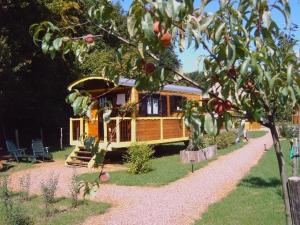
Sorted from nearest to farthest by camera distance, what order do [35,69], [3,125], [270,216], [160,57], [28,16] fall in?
[160,57] → [270,216] → [28,16] → [35,69] → [3,125]

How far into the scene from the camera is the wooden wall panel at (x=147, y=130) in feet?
58.5

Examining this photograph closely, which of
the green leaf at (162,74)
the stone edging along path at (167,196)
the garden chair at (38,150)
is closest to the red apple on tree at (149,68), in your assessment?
the green leaf at (162,74)

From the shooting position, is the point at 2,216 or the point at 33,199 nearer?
the point at 2,216

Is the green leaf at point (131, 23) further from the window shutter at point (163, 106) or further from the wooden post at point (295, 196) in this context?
the window shutter at point (163, 106)

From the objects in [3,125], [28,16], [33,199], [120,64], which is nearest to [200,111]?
[120,64]

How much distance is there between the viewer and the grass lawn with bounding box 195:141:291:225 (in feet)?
25.1

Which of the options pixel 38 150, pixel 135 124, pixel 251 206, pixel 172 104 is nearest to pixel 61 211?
pixel 251 206

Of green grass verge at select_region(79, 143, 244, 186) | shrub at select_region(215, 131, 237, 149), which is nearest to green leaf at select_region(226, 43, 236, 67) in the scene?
green grass verge at select_region(79, 143, 244, 186)

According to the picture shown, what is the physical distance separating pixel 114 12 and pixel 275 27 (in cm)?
81

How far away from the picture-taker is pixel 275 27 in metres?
1.92

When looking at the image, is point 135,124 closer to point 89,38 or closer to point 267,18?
point 89,38

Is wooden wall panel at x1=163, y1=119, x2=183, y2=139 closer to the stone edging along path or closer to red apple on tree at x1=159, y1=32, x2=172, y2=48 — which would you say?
the stone edging along path

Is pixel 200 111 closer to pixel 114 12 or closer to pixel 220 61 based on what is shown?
pixel 220 61

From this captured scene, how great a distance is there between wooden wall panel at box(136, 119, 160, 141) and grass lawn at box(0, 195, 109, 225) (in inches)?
306
